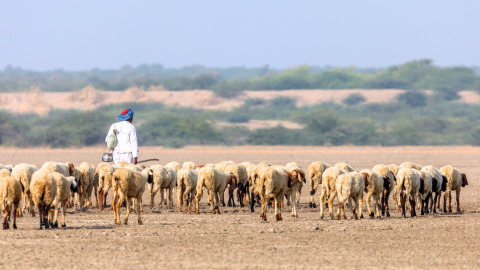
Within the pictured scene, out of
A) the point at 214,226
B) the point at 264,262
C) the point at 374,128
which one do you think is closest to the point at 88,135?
the point at 374,128

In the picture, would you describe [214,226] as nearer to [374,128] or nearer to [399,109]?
[374,128]

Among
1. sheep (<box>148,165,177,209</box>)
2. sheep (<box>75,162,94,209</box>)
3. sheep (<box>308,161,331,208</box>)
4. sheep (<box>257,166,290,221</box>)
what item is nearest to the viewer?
sheep (<box>257,166,290,221</box>)

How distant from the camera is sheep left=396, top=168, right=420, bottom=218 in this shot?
1513 cm

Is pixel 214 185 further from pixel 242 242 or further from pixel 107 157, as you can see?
pixel 242 242

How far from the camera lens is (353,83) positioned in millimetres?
83250

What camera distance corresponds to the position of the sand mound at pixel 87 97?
72125 mm

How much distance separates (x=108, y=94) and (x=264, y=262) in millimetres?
68354

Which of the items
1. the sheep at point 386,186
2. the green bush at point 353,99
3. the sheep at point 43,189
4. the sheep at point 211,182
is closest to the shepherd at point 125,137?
the sheep at point 211,182

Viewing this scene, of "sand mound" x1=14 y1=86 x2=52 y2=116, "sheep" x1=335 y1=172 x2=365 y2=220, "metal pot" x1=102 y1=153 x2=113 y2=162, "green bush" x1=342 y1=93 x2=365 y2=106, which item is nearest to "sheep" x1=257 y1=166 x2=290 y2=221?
"sheep" x1=335 y1=172 x2=365 y2=220

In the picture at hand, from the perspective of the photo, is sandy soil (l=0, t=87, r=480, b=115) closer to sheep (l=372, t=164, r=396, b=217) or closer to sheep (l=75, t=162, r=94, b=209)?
sheep (l=75, t=162, r=94, b=209)

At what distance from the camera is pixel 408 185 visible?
49.6ft

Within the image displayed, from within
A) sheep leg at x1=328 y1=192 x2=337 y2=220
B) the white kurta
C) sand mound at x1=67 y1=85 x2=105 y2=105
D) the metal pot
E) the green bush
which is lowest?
sheep leg at x1=328 y1=192 x2=337 y2=220

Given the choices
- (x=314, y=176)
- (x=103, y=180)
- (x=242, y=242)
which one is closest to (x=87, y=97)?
(x=103, y=180)

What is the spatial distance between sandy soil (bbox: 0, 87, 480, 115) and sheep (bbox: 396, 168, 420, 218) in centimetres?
5351
